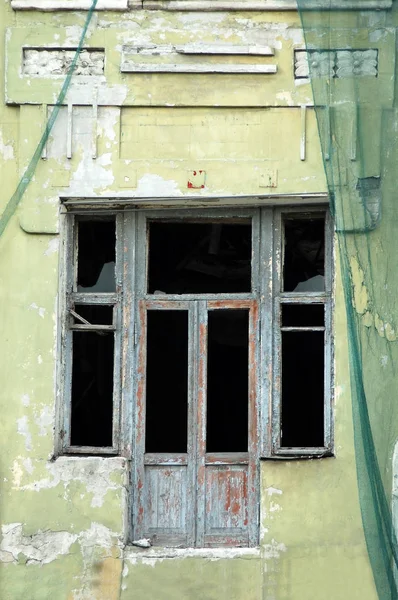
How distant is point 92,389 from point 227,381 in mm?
910

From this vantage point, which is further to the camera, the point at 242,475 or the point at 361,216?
the point at 242,475

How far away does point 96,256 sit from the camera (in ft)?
30.7

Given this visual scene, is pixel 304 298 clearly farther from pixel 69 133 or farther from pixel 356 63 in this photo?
pixel 69 133

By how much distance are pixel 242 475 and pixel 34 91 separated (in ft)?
9.30

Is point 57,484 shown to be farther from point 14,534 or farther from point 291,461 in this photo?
point 291,461

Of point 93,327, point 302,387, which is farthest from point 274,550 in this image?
point 93,327

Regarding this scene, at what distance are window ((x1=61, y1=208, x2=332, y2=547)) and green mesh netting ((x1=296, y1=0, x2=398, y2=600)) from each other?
802 millimetres

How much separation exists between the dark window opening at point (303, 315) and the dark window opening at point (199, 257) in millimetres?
349

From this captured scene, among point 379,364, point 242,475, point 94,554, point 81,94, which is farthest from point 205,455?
point 81,94

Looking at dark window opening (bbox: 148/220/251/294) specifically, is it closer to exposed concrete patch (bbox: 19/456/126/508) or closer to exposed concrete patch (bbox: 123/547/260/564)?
exposed concrete patch (bbox: 19/456/126/508)

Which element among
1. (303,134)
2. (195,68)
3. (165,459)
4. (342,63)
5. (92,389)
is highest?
(195,68)

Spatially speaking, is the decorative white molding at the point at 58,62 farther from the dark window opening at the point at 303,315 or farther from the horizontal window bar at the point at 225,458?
the horizontal window bar at the point at 225,458

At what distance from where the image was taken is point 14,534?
29.2ft

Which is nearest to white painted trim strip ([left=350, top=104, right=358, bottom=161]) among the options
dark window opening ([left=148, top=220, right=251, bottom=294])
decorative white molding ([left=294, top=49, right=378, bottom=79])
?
decorative white molding ([left=294, top=49, right=378, bottom=79])
